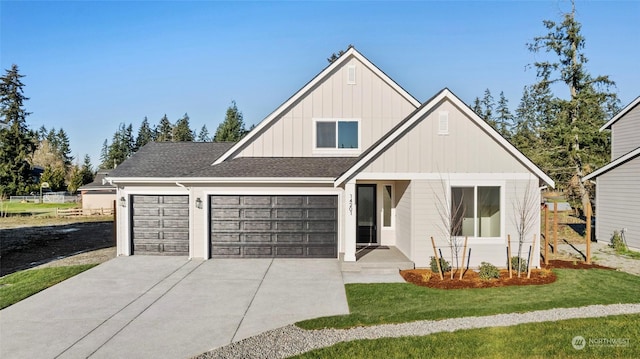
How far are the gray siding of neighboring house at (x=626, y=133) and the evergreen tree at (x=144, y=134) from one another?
83122 millimetres

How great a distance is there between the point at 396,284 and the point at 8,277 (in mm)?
11323

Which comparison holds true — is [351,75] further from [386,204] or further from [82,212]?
[82,212]

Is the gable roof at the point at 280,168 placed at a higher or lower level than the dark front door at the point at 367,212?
higher

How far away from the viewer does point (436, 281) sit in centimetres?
1016

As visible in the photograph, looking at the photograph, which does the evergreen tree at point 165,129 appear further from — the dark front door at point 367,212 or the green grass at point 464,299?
the green grass at point 464,299

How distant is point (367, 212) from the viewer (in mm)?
14406

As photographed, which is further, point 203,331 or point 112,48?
point 112,48

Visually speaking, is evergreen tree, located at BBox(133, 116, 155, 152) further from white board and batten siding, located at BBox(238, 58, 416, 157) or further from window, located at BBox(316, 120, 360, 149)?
window, located at BBox(316, 120, 360, 149)

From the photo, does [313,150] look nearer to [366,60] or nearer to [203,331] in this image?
[366,60]

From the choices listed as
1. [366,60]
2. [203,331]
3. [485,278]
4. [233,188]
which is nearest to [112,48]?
[233,188]

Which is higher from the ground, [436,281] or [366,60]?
[366,60]

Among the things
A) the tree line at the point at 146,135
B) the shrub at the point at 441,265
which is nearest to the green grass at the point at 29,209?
the tree line at the point at 146,135

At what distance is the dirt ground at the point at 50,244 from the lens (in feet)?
44.8

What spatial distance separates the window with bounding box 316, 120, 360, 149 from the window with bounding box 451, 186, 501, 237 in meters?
4.71
